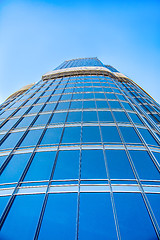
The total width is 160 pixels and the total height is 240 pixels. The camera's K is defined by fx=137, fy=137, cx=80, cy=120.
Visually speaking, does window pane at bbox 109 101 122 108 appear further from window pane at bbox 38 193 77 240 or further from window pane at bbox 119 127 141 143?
window pane at bbox 38 193 77 240

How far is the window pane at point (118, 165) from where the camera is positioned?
7.80 meters

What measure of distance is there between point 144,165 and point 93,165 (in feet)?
10.2

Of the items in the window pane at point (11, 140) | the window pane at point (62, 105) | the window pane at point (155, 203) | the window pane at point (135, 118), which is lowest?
the window pane at point (155, 203)

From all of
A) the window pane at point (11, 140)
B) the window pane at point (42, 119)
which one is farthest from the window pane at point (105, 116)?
the window pane at point (11, 140)

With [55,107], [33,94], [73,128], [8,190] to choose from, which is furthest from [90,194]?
[33,94]

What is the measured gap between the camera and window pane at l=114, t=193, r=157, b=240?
547 centimetres

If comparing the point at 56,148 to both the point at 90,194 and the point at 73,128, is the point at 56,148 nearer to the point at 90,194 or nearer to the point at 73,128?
the point at 73,128

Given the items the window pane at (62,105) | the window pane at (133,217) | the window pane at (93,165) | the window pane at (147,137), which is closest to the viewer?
the window pane at (133,217)

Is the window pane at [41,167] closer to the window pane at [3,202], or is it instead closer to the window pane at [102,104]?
the window pane at [3,202]

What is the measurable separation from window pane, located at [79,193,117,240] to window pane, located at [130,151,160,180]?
2606 millimetres

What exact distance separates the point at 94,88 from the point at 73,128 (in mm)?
8047

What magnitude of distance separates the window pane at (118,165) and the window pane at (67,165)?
2.02 metres

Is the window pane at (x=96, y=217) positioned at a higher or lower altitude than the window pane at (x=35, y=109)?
lower

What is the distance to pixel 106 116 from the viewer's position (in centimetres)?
1242
